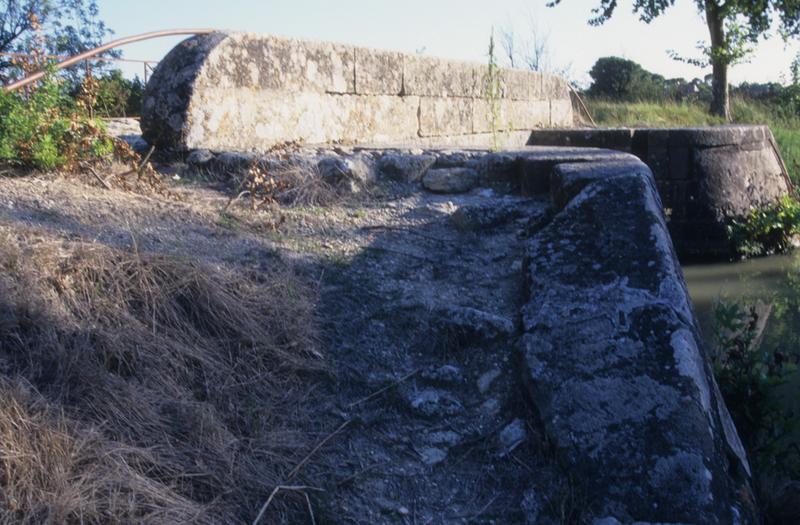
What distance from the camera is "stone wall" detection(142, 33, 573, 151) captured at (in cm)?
473

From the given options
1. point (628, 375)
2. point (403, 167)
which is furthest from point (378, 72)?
point (628, 375)

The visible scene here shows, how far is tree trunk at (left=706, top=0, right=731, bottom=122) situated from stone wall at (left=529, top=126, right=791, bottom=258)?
6674 millimetres

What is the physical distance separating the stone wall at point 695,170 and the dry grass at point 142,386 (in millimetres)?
6313

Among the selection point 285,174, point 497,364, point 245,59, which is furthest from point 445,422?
point 245,59

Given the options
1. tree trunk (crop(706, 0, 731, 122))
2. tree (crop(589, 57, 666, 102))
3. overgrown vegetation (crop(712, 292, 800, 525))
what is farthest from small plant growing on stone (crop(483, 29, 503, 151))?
tree (crop(589, 57, 666, 102))

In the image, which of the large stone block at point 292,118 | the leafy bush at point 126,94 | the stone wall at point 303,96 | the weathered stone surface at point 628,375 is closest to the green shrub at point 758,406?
the weathered stone surface at point 628,375

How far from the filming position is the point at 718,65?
15562 mm

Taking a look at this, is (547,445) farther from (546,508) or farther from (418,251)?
(418,251)

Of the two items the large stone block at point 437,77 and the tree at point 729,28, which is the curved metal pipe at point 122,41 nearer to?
the large stone block at point 437,77

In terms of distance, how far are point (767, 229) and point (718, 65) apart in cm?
782

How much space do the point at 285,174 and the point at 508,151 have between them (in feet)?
4.83

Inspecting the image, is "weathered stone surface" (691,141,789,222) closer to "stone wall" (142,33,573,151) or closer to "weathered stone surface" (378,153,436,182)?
"stone wall" (142,33,573,151)

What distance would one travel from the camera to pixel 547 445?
2.55m

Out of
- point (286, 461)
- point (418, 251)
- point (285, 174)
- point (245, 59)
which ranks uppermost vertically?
point (245, 59)
